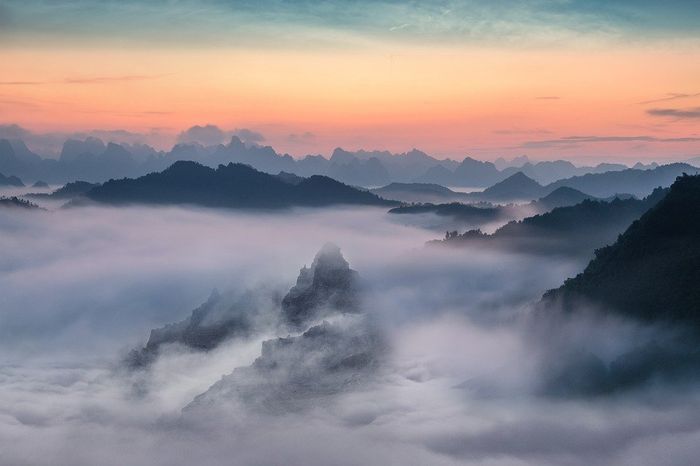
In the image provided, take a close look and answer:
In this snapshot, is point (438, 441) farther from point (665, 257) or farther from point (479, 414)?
point (665, 257)

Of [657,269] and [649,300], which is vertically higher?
[657,269]

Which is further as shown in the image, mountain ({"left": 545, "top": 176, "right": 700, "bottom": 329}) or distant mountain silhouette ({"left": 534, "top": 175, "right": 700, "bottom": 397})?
mountain ({"left": 545, "top": 176, "right": 700, "bottom": 329})

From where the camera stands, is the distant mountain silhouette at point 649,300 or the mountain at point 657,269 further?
the mountain at point 657,269

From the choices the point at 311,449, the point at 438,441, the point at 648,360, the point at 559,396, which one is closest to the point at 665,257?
the point at 648,360

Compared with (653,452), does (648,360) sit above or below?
above

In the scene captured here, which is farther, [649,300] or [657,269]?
[657,269]

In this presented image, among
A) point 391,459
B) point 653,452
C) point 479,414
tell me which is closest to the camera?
point 653,452

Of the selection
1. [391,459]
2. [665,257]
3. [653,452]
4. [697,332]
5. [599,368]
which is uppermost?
[665,257]

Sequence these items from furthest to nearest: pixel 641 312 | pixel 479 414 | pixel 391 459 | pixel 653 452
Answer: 1. pixel 479 414
2. pixel 391 459
3. pixel 641 312
4. pixel 653 452
